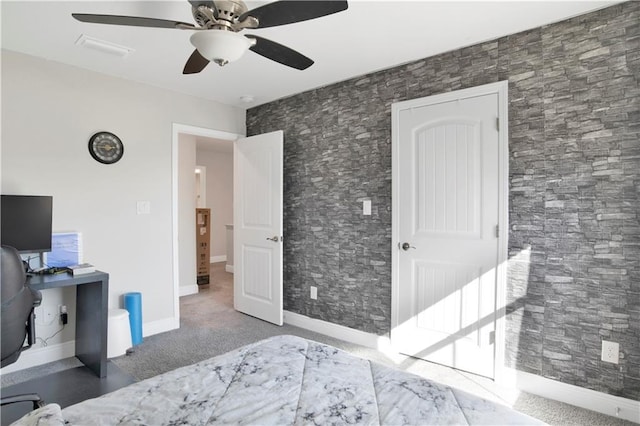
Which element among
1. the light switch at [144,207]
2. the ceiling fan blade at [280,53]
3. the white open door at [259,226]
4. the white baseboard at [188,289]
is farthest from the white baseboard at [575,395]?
the white baseboard at [188,289]

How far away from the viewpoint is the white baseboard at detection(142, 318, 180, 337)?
354 cm

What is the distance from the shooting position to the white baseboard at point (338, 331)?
127 inches

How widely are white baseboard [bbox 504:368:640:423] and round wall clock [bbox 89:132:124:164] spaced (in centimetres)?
371

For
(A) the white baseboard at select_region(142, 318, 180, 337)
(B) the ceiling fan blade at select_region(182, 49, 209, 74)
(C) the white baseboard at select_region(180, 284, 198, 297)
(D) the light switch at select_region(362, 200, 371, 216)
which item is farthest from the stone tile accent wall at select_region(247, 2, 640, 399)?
(C) the white baseboard at select_region(180, 284, 198, 297)

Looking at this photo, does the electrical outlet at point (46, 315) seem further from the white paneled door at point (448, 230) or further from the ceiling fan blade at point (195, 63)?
the white paneled door at point (448, 230)

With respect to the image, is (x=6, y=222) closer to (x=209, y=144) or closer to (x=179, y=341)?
(x=179, y=341)

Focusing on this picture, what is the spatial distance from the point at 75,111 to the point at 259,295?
2.50 metres

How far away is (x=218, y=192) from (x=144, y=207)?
4.62m

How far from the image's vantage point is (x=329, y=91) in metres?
3.55

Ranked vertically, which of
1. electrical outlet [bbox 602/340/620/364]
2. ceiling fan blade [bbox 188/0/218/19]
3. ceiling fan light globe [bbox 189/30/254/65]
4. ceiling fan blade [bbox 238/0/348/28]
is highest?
ceiling fan blade [bbox 188/0/218/19]

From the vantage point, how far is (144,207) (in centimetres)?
355

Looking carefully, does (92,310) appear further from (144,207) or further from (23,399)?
(144,207)

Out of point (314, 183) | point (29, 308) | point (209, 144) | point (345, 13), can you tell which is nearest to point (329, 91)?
point (314, 183)

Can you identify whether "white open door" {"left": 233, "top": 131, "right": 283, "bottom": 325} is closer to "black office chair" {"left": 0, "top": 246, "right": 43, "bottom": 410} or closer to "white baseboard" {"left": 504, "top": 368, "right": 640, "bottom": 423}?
"black office chair" {"left": 0, "top": 246, "right": 43, "bottom": 410}
